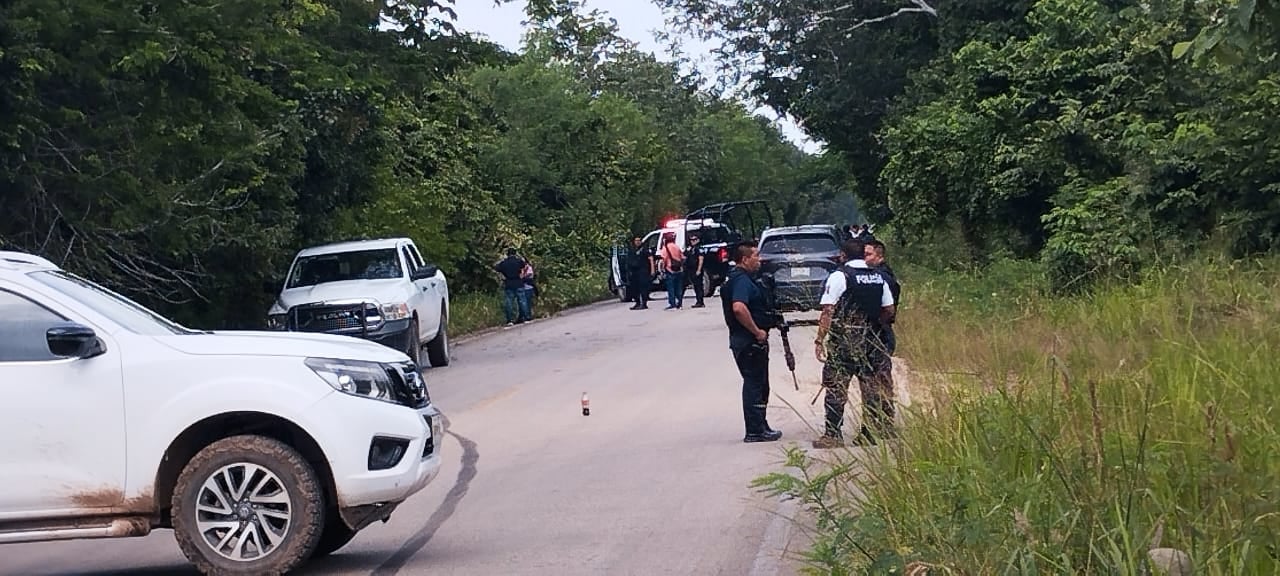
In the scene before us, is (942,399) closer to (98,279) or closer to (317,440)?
(317,440)

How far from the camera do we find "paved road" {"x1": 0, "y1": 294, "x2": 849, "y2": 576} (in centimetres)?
916

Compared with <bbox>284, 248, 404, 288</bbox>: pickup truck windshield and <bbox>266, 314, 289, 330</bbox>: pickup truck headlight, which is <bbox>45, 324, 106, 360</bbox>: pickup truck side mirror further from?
<bbox>284, 248, 404, 288</bbox>: pickup truck windshield

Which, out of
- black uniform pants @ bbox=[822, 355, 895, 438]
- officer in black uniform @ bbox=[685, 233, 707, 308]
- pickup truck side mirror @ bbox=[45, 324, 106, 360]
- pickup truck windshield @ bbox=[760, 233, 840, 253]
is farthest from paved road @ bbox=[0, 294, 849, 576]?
officer in black uniform @ bbox=[685, 233, 707, 308]

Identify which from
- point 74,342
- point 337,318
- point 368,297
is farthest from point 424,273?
point 74,342

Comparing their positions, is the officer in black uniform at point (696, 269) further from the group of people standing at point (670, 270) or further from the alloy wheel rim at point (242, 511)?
the alloy wheel rim at point (242, 511)

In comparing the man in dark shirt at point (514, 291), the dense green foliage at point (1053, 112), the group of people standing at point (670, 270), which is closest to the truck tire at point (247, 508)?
the dense green foliage at point (1053, 112)

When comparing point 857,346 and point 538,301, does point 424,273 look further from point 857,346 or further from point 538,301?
point 538,301

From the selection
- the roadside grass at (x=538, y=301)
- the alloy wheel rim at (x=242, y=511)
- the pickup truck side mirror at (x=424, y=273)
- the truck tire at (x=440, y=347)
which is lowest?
the roadside grass at (x=538, y=301)

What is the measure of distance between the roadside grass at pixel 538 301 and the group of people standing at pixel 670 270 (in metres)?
2.60

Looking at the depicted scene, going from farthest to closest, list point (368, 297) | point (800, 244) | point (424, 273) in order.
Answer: point (800, 244) < point (424, 273) < point (368, 297)

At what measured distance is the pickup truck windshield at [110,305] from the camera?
8.84 metres

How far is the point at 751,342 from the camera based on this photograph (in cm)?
1334

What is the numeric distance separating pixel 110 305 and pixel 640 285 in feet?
90.5

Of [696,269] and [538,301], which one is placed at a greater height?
[696,269]
